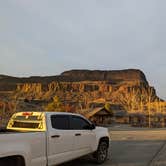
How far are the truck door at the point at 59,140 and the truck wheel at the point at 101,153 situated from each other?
7.02ft

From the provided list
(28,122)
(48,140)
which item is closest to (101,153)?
(28,122)

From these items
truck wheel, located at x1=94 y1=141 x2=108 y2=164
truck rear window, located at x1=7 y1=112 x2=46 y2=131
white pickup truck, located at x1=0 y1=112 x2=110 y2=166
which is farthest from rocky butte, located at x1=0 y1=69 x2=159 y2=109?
truck rear window, located at x1=7 y1=112 x2=46 y2=131

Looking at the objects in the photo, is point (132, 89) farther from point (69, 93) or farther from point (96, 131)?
point (96, 131)

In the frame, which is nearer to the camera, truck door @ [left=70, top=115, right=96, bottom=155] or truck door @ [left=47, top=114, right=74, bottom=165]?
truck door @ [left=47, top=114, right=74, bottom=165]

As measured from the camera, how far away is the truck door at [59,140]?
34.5ft

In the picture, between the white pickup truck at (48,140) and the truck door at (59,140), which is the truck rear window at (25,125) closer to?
the white pickup truck at (48,140)

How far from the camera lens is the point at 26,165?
9375 mm

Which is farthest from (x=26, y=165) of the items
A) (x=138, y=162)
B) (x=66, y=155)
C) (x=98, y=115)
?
(x=98, y=115)

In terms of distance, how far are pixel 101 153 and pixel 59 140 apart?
333 centimetres

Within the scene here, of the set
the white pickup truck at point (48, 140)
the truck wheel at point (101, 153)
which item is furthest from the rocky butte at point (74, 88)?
the white pickup truck at point (48, 140)

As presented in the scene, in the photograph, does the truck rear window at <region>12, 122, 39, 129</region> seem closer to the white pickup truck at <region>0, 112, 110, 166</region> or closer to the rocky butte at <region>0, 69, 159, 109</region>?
the white pickup truck at <region>0, 112, 110, 166</region>

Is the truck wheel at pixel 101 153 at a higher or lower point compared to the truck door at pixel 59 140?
lower

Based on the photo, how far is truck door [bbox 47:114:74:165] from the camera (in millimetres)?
10508

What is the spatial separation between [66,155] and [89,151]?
1.78m
